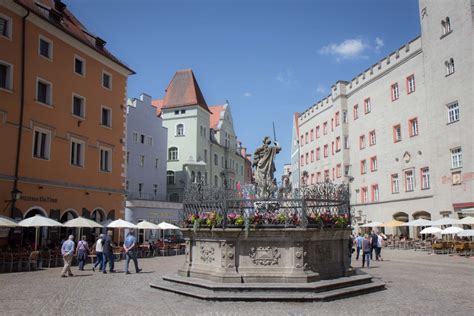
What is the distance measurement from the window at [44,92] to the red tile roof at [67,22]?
141 inches

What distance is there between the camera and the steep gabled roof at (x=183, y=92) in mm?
57309

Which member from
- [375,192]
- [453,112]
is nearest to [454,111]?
[453,112]

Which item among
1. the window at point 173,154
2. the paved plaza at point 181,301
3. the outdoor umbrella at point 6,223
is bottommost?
the paved plaza at point 181,301

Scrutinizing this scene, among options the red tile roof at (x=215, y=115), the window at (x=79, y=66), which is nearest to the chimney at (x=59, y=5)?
the window at (x=79, y=66)

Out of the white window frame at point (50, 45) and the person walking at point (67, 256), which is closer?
the person walking at point (67, 256)

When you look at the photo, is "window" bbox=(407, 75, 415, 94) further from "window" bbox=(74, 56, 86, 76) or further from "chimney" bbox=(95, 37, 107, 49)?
"window" bbox=(74, 56, 86, 76)

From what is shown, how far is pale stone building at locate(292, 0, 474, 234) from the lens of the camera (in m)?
31.5

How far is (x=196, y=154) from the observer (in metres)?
55.2

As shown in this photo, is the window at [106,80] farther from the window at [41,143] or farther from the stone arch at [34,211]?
the stone arch at [34,211]

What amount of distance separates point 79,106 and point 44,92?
3.11 m

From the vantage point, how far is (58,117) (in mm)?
27641

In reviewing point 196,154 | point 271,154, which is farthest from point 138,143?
point 271,154

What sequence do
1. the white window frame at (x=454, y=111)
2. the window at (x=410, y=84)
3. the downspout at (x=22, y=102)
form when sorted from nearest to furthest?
1. the downspout at (x=22, y=102)
2. the white window frame at (x=454, y=111)
3. the window at (x=410, y=84)

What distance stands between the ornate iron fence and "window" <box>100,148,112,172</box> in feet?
60.8
